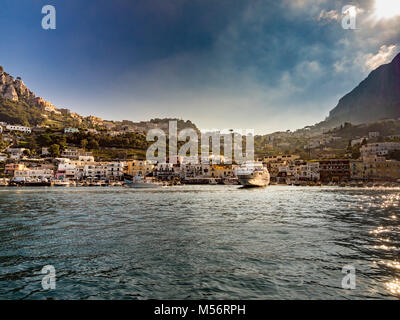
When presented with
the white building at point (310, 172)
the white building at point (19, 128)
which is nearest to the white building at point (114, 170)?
the white building at point (310, 172)

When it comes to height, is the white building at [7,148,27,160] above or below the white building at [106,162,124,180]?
above

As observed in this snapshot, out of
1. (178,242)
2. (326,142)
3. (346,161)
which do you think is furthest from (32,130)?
(326,142)

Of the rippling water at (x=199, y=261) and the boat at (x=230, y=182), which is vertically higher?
the rippling water at (x=199, y=261)

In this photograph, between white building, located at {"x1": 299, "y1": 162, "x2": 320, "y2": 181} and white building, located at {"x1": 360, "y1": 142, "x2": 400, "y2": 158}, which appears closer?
white building, located at {"x1": 299, "y1": 162, "x2": 320, "y2": 181}

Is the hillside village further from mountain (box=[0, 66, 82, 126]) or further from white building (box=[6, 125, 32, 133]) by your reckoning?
mountain (box=[0, 66, 82, 126])

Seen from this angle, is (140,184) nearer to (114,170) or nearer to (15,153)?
(114,170)

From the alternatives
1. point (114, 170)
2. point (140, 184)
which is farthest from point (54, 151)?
point (140, 184)

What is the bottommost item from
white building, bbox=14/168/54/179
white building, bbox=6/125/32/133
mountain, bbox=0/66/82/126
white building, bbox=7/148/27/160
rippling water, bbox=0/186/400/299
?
rippling water, bbox=0/186/400/299

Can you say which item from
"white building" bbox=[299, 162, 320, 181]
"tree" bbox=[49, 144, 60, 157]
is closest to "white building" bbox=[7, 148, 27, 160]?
"tree" bbox=[49, 144, 60, 157]

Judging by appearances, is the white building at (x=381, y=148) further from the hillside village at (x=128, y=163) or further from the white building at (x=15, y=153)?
the white building at (x=15, y=153)

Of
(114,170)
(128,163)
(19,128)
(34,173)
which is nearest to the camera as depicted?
(34,173)

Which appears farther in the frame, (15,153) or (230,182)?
(15,153)

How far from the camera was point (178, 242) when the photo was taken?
32.2 feet
